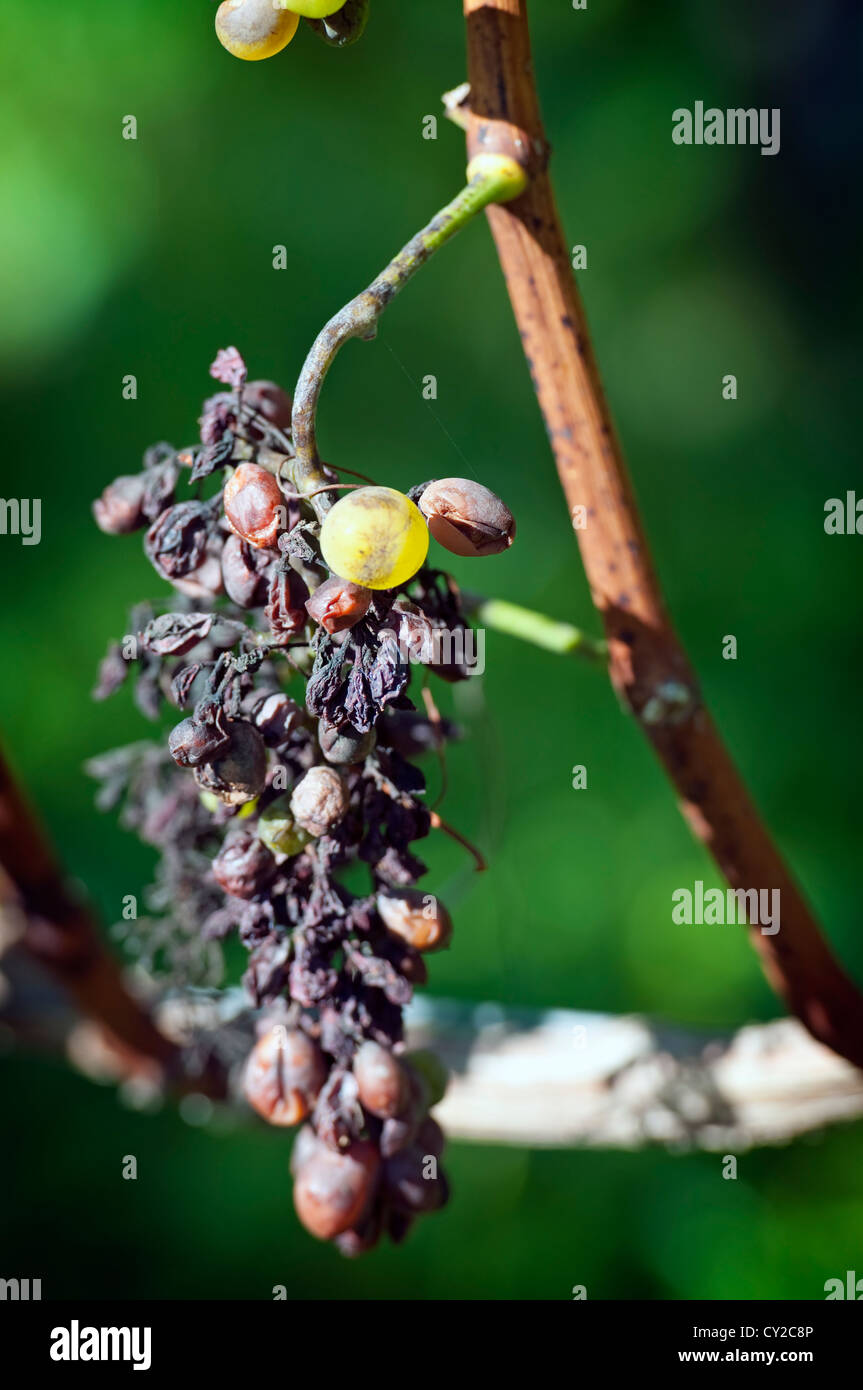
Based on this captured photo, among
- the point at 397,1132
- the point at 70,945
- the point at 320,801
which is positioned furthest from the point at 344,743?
the point at 70,945

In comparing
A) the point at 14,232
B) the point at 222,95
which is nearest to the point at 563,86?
the point at 222,95

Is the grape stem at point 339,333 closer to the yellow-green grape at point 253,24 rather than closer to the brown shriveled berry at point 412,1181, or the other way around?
the yellow-green grape at point 253,24

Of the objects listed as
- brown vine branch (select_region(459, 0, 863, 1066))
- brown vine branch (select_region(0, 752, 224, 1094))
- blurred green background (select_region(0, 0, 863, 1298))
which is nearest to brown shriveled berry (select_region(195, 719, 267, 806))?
brown vine branch (select_region(459, 0, 863, 1066))

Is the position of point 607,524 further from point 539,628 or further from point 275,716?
point 275,716

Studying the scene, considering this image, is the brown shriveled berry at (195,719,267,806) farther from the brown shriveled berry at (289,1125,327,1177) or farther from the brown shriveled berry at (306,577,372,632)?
the brown shriveled berry at (289,1125,327,1177)

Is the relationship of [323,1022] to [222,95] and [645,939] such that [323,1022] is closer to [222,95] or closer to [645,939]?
[645,939]

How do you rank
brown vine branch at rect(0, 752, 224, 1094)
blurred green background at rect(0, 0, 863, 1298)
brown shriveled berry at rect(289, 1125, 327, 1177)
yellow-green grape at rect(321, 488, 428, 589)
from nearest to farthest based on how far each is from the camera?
yellow-green grape at rect(321, 488, 428, 589) < brown shriveled berry at rect(289, 1125, 327, 1177) < brown vine branch at rect(0, 752, 224, 1094) < blurred green background at rect(0, 0, 863, 1298)
